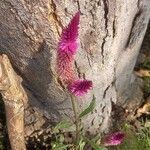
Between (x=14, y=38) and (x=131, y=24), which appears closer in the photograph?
(x=14, y=38)

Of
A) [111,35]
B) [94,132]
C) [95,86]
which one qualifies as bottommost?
[94,132]

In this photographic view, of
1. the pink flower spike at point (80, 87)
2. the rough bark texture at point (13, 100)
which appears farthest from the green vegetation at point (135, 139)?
the pink flower spike at point (80, 87)

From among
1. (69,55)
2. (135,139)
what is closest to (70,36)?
(69,55)

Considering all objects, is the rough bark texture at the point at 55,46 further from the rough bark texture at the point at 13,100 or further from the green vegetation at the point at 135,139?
the green vegetation at the point at 135,139

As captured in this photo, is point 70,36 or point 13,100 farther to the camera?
point 13,100

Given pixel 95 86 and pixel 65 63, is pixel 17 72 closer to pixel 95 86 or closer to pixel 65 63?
pixel 95 86

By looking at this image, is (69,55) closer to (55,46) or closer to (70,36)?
(70,36)

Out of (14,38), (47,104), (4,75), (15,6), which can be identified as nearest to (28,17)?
(15,6)
